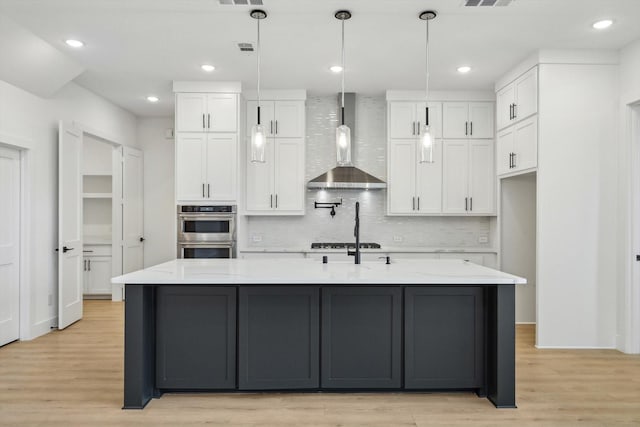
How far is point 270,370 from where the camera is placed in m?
2.95

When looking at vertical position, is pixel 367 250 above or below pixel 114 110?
below

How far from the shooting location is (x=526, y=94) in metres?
4.47

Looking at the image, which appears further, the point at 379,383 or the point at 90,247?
the point at 90,247

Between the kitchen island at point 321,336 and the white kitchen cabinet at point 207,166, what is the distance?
231 centimetres

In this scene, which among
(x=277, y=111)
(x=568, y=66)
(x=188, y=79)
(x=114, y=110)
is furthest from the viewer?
(x=114, y=110)

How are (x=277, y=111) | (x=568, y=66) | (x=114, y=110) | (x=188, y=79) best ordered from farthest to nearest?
(x=114, y=110) < (x=277, y=111) < (x=188, y=79) < (x=568, y=66)

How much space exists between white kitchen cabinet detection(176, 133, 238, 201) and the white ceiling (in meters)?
0.71

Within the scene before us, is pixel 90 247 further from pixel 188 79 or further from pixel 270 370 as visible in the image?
pixel 270 370

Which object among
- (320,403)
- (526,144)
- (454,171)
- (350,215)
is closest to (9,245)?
(320,403)

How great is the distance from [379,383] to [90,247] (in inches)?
202

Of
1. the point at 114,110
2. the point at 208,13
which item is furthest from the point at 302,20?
the point at 114,110

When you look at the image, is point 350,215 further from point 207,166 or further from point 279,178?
point 207,166

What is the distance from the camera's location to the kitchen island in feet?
9.61

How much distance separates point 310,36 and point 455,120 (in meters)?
2.51
